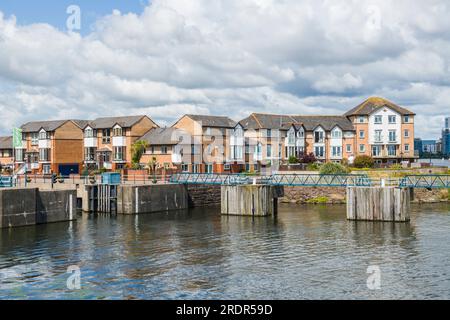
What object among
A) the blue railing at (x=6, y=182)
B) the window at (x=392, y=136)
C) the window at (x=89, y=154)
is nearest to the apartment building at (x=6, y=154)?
the window at (x=89, y=154)

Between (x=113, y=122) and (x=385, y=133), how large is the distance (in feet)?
159

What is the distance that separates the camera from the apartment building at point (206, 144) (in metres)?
89.8

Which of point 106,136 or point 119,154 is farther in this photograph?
point 106,136

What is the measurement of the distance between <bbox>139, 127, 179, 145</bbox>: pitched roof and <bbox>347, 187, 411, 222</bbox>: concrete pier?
41.3 m

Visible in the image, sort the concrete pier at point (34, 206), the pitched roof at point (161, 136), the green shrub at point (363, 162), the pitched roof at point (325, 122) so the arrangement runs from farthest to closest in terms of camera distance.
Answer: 1. the pitched roof at point (325, 122)
2. the green shrub at point (363, 162)
3. the pitched roof at point (161, 136)
4. the concrete pier at point (34, 206)

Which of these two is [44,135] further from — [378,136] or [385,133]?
[385,133]

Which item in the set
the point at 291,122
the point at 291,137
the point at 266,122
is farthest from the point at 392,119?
the point at 266,122

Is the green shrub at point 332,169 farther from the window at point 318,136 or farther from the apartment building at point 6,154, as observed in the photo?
the apartment building at point 6,154

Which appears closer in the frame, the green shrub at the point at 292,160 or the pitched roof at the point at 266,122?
the green shrub at the point at 292,160

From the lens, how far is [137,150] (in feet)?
290

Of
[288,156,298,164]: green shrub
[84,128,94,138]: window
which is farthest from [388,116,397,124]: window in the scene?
[84,128,94,138]: window

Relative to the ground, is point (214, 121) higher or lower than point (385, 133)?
higher

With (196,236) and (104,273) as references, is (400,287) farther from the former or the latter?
(196,236)

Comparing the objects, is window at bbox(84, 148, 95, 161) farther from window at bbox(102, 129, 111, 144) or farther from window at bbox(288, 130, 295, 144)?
window at bbox(288, 130, 295, 144)
